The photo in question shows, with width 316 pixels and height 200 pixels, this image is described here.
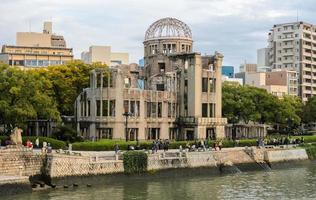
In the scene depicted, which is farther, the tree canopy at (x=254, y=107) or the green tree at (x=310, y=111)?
the green tree at (x=310, y=111)

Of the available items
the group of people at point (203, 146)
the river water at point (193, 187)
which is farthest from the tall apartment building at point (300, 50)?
the river water at point (193, 187)

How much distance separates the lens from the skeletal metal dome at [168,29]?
334 feet

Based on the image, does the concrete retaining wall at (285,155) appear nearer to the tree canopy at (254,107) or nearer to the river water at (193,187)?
the river water at (193,187)

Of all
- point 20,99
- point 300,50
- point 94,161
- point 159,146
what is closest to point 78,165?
point 94,161

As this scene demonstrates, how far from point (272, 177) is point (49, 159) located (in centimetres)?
2506

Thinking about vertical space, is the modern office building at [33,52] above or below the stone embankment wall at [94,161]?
above

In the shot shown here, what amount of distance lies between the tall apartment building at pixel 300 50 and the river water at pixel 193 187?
10266 centimetres

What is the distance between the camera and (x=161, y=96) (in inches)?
3548

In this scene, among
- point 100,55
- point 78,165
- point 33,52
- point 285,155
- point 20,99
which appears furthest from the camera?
point 100,55

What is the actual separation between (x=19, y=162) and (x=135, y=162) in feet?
40.2

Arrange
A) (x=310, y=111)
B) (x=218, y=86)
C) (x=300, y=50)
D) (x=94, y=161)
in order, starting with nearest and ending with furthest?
(x=94, y=161) → (x=218, y=86) → (x=310, y=111) → (x=300, y=50)

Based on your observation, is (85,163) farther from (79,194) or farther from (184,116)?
(184,116)

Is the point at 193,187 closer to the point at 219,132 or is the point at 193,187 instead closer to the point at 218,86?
the point at 219,132

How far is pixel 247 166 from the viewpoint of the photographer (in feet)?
238
